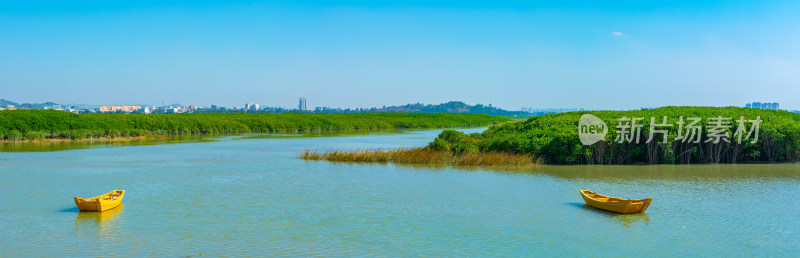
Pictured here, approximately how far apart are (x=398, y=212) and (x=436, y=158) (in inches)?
535

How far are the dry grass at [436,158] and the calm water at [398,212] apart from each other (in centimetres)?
163

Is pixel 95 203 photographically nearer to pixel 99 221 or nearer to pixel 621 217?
pixel 99 221

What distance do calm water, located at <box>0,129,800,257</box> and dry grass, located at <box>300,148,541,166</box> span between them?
5.36 ft

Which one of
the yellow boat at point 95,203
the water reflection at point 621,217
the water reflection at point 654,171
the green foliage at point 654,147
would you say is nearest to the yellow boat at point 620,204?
the water reflection at point 621,217

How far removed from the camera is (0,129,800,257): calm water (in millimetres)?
13312

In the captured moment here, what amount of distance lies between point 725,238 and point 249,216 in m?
11.8

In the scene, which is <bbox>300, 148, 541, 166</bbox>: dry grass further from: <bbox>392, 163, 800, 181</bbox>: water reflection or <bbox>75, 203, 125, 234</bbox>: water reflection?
<bbox>75, 203, 125, 234</bbox>: water reflection

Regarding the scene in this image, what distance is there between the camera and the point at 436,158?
30688mm

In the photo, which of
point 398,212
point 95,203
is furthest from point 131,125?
point 398,212

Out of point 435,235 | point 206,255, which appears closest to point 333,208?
point 435,235

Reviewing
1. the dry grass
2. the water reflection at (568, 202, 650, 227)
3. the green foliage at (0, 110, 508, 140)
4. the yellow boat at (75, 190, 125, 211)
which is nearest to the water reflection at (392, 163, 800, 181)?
the dry grass

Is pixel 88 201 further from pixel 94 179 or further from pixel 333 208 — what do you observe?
pixel 94 179

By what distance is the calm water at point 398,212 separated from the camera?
13312 mm

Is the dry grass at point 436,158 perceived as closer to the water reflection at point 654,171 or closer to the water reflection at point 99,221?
the water reflection at point 654,171
